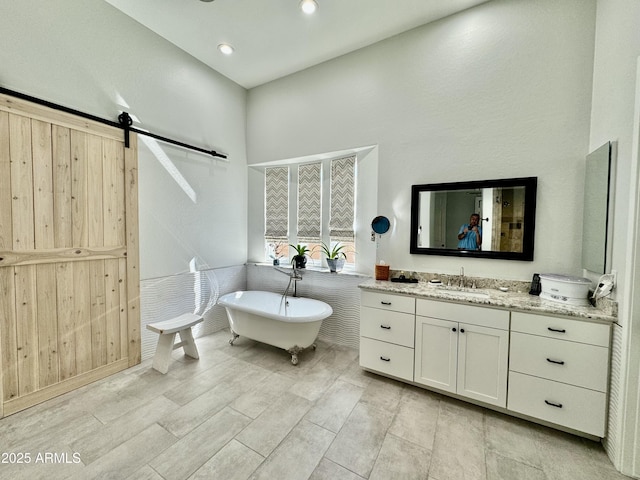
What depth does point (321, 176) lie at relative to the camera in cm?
347

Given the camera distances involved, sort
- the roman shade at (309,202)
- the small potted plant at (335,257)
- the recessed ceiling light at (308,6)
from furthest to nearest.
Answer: the roman shade at (309,202)
the small potted plant at (335,257)
the recessed ceiling light at (308,6)

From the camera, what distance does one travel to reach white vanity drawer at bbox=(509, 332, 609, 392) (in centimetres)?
161

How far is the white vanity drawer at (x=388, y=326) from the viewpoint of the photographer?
2.22 m

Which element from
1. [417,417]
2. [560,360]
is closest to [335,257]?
[417,417]

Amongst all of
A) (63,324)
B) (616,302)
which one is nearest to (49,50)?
(63,324)

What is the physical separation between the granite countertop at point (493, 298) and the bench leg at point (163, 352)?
6.32 feet

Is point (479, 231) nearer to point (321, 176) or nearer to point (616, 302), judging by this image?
point (616, 302)

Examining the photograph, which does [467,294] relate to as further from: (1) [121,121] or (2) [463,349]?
(1) [121,121]

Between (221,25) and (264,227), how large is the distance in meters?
2.38

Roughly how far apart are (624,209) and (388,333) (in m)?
1.77

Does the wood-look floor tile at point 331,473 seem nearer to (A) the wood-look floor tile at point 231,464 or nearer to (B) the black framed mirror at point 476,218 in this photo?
(A) the wood-look floor tile at point 231,464

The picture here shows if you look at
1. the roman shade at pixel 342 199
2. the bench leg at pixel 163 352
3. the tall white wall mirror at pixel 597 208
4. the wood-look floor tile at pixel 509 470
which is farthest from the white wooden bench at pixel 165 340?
the tall white wall mirror at pixel 597 208

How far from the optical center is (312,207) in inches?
141

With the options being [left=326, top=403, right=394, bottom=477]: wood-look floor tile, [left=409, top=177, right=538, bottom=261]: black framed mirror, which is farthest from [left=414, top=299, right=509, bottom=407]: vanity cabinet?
[left=409, top=177, right=538, bottom=261]: black framed mirror
